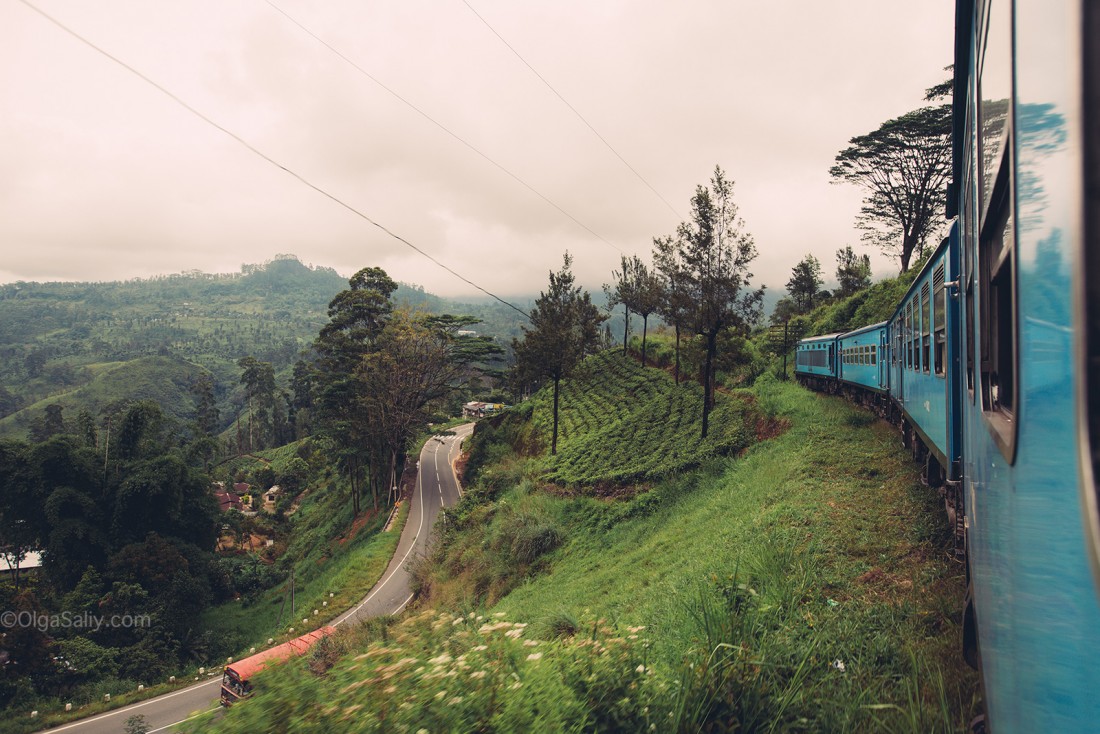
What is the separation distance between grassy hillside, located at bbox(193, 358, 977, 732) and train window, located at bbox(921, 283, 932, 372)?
2.08 m

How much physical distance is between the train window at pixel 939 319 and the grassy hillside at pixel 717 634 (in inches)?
82.6

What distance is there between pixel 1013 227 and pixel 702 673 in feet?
9.37

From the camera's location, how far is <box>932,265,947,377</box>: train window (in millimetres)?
6343

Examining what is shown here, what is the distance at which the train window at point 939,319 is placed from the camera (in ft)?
20.8

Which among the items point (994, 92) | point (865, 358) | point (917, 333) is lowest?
point (865, 358)

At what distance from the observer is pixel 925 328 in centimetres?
788

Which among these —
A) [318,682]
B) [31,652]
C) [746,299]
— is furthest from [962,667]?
[31,652]

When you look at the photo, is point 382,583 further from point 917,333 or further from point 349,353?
point 917,333

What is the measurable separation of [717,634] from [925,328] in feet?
19.9

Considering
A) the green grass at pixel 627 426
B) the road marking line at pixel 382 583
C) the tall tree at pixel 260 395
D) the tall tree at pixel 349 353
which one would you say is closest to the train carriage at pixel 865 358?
the green grass at pixel 627 426

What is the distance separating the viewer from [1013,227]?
1499mm

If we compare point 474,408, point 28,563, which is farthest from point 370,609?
point 474,408

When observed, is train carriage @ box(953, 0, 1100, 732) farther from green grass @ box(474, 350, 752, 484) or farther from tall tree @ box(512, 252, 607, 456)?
tall tree @ box(512, 252, 607, 456)

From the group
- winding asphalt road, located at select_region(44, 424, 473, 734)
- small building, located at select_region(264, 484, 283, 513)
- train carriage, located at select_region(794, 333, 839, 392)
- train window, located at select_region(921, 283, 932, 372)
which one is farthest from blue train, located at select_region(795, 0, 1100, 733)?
small building, located at select_region(264, 484, 283, 513)
